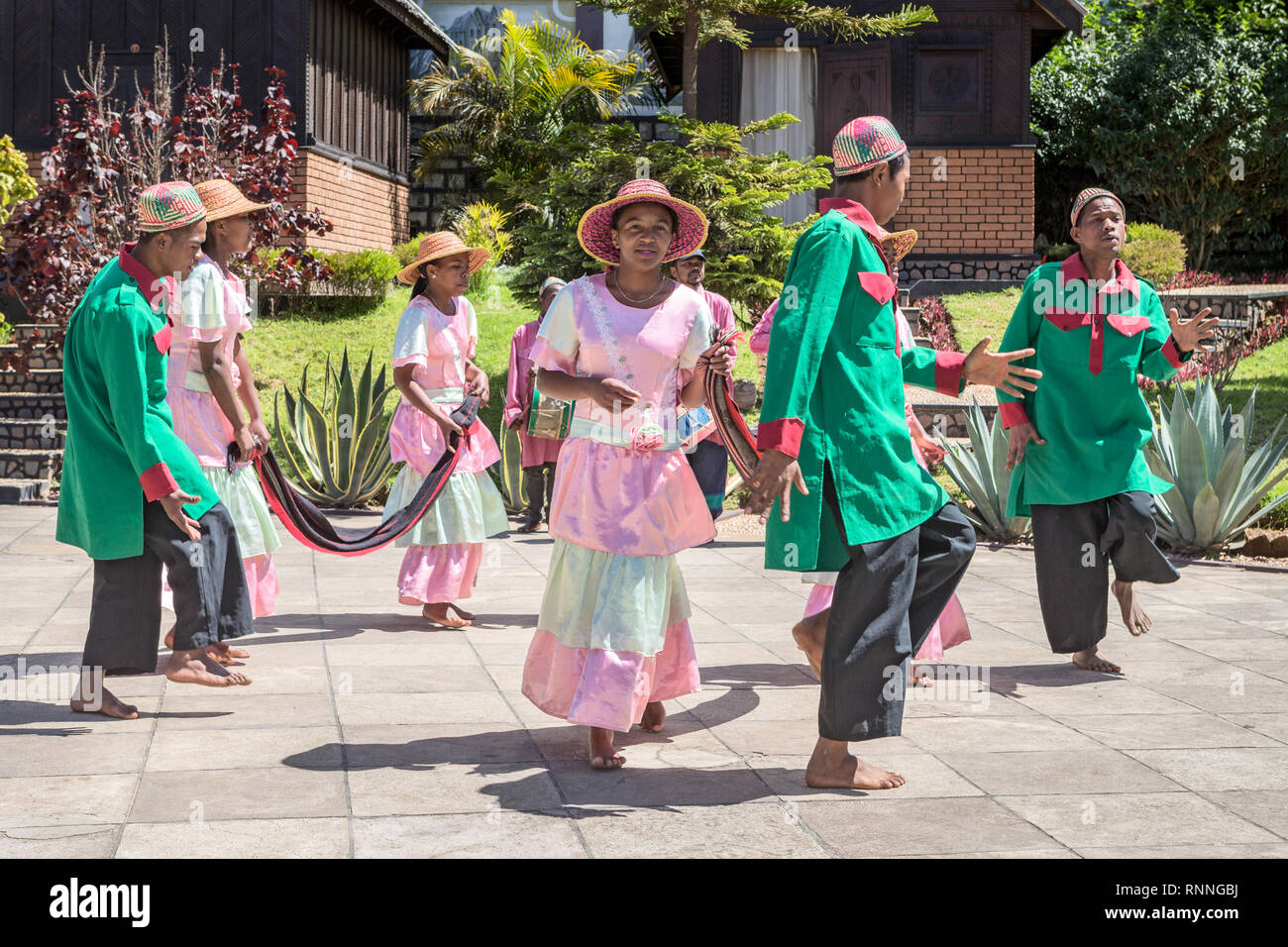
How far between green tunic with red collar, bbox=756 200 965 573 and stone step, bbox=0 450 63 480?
10.4 metres

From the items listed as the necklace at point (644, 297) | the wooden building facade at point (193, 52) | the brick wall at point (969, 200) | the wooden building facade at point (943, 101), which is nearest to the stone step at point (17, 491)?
the wooden building facade at point (193, 52)

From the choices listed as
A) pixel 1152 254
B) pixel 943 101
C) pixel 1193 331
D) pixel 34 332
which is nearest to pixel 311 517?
pixel 1193 331

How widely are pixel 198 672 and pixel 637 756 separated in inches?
79.8

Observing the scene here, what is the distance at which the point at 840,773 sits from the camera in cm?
462

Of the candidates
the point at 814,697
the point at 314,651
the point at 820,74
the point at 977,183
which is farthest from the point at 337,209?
the point at 814,697

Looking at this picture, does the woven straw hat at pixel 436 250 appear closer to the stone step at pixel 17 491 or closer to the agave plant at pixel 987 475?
the agave plant at pixel 987 475

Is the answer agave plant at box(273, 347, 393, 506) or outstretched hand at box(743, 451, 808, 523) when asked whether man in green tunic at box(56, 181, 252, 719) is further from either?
agave plant at box(273, 347, 393, 506)

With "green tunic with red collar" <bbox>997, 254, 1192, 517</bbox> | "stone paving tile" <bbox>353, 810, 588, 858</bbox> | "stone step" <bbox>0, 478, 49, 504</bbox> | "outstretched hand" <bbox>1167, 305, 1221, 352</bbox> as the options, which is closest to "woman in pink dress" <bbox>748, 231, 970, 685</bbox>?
"green tunic with red collar" <bbox>997, 254, 1192, 517</bbox>

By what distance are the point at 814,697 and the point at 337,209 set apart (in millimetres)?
17631

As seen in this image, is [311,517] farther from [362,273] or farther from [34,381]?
[362,273]

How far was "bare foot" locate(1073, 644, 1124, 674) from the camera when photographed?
21.2 ft

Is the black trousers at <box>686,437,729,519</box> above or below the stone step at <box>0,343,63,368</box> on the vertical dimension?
below

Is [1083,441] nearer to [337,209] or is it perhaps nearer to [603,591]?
[603,591]

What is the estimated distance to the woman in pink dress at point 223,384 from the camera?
6195 mm
